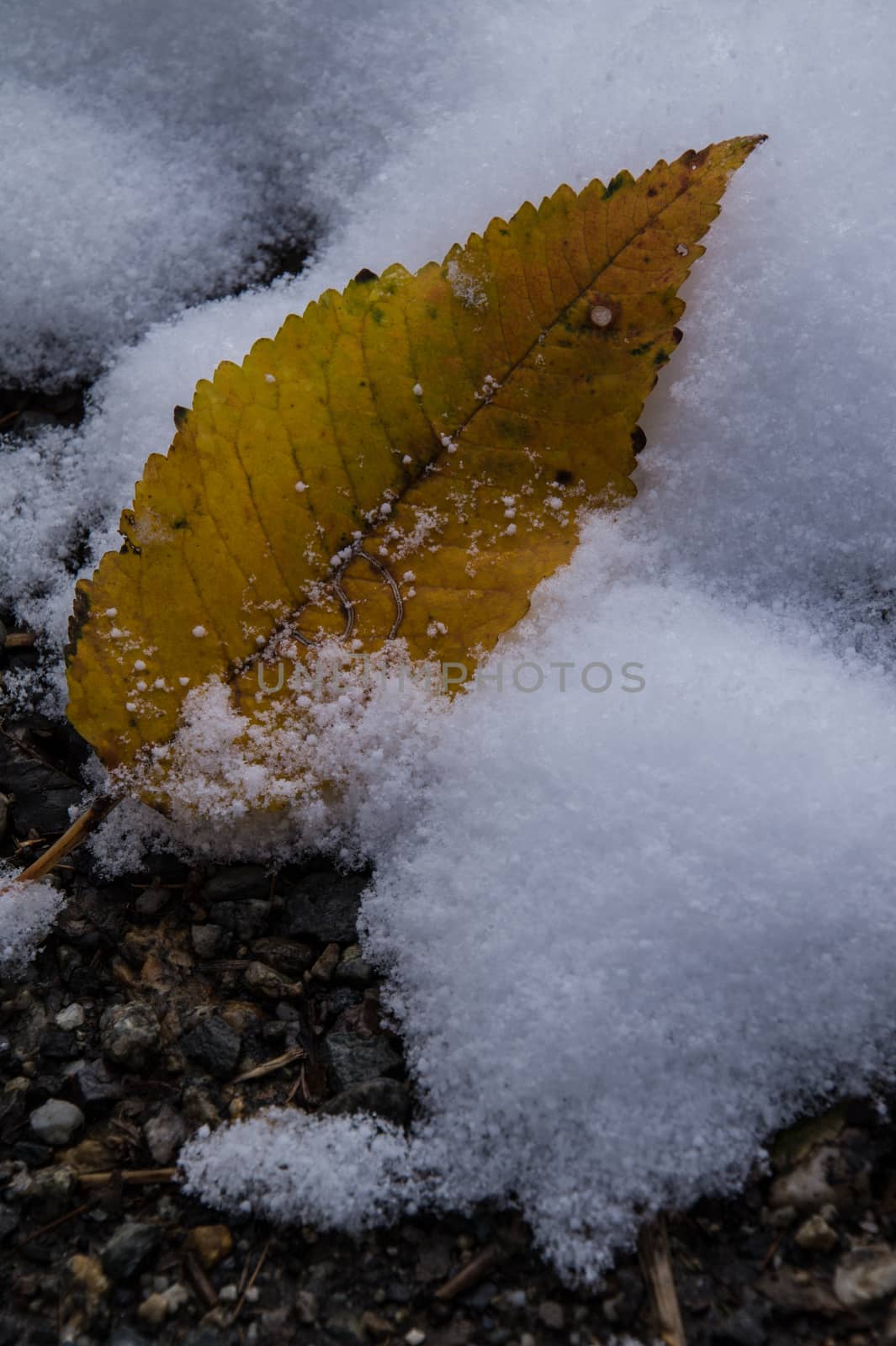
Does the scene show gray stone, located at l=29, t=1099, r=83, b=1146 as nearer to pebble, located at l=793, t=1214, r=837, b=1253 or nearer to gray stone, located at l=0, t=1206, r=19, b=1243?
gray stone, located at l=0, t=1206, r=19, b=1243

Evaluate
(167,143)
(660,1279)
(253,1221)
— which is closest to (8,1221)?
(253,1221)

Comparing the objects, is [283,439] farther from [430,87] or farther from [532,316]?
[430,87]

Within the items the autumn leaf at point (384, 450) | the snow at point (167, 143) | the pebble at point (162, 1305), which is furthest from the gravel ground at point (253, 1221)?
the snow at point (167, 143)

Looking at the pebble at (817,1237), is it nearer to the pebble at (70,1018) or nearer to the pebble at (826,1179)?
the pebble at (826,1179)

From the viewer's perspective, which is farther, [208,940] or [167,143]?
[167,143]

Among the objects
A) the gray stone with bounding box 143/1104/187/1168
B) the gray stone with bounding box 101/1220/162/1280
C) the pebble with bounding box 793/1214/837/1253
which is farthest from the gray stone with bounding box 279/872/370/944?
the pebble with bounding box 793/1214/837/1253

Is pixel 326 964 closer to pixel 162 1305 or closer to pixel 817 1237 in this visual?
pixel 162 1305
